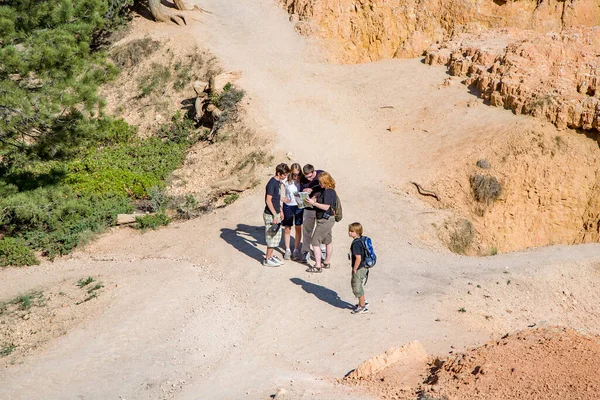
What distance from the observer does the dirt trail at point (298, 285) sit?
29.2 ft

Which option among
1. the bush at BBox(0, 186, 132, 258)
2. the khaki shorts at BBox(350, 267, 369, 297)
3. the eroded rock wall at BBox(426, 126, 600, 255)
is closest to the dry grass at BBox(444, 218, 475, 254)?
the eroded rock wall at BBox(426, 126, 600, 255)

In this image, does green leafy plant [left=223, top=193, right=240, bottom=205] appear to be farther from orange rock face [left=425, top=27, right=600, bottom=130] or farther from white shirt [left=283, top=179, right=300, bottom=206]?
orange rock face [left=425, top=27, right=600, bottom=130]

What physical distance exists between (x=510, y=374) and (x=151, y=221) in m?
9.53

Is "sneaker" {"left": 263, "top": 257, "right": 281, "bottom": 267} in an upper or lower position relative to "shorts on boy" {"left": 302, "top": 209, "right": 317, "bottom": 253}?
lower

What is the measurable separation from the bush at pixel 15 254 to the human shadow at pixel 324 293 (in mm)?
6026

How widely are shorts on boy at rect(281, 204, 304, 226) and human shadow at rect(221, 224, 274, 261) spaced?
1.03 meters

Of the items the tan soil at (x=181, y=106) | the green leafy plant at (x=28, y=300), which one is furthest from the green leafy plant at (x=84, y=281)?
the tan soil at (x=181, y=106)

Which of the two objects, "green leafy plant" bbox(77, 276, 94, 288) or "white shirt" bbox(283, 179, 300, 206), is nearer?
"white shirt" bbox(283, 179, 300, 206)

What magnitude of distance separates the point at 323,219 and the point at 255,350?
2642mm

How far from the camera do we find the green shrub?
1466cm

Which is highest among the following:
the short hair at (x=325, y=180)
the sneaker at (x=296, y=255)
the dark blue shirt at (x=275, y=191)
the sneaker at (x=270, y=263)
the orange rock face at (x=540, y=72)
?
the orange rock face at (x=540, y=72)

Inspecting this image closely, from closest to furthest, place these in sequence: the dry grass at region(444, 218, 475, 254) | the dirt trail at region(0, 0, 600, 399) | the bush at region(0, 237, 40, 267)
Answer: the dirt trail at region(0, 0, 600, 399) < the bush at region(0, 237, 40, 267) < the dry grass at region(444, 218, 475, 254)

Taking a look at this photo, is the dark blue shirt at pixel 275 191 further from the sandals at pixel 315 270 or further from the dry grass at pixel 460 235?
the dry grass at pixel 460 235

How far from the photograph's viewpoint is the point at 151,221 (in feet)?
48.3
